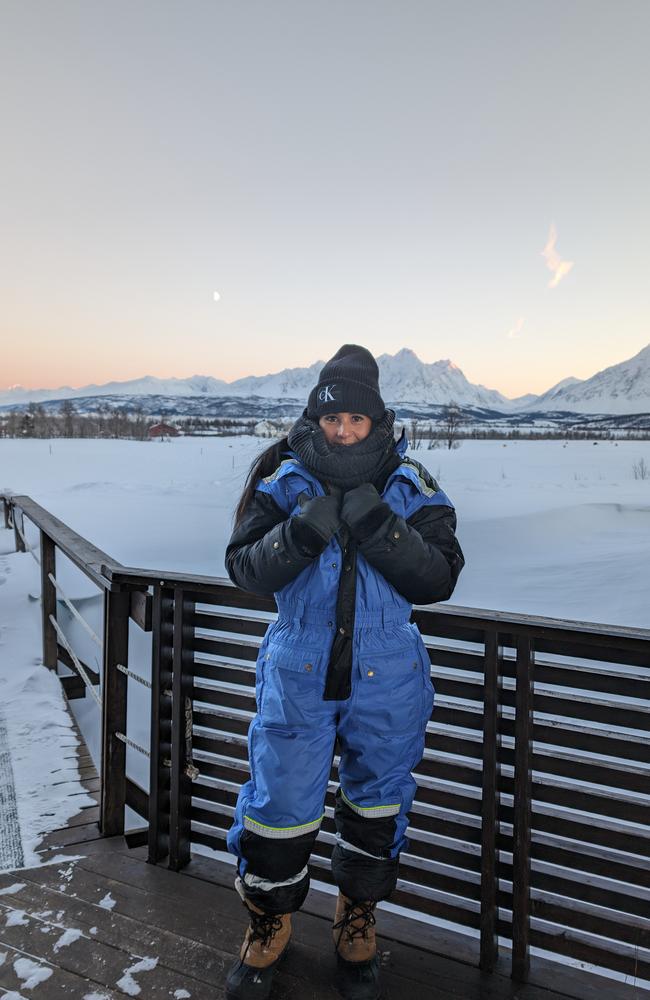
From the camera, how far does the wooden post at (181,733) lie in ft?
5.82

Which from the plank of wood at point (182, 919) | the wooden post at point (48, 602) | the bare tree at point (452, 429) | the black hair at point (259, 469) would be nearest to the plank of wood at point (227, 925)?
the plank of wood at point (182, 919)

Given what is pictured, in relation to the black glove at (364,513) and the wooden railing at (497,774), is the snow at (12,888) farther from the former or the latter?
the black glove at (364,513)

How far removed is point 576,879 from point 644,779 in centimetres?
33

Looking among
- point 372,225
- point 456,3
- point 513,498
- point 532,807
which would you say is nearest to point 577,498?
point 513,498

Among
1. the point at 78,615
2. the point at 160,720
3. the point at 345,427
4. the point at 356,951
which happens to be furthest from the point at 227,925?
the point at 78,615

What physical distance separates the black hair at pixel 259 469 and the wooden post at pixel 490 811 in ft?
2.32

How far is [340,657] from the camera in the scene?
1249 millimetres

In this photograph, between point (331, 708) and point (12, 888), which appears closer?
point (331, 708)

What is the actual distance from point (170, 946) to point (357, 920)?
51 centimetres

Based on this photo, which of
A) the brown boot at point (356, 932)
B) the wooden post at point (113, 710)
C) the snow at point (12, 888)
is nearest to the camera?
the brown boot at point (356, 932)

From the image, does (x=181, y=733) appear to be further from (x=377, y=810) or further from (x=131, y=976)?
(x=377, y=810)

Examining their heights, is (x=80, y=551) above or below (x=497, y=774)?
above

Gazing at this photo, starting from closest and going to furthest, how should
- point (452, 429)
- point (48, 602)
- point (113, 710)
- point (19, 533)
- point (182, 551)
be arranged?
point (113, 710) → point (48, 602) → point (19, 533) → point (182, 551) → point (452, 429)

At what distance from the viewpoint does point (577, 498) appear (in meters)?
14.6
